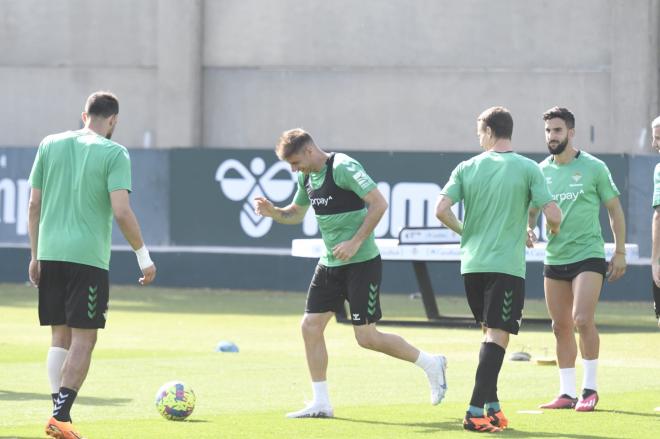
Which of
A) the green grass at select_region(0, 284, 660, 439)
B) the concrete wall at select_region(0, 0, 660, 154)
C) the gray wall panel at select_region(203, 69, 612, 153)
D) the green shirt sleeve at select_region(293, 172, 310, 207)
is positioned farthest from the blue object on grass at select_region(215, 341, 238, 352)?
the concrete wall at select_region(0, 0, 660, 154)

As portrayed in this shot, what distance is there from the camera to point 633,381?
44.4 ft

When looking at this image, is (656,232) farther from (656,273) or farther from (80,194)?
(80,194)

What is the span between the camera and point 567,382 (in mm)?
11438

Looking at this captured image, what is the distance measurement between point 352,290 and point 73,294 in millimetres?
2119

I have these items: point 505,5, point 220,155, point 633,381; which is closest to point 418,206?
point 220,155

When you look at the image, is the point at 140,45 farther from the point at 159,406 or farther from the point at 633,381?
the point at 159,406

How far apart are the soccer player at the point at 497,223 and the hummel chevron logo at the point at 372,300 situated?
0.84 meters

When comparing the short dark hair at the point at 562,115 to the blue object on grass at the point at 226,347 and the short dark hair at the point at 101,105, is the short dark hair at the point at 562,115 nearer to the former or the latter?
the short dark hair at the point at 101,105

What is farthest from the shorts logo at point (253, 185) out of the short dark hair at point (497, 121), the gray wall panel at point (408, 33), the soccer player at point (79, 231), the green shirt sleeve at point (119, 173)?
the green shirt sleeve at point (119, 173)

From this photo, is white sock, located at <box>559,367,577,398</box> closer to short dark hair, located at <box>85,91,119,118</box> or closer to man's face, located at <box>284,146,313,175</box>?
man's face, located at <box>284,146,313,175</box>

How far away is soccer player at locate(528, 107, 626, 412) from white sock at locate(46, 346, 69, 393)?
3.58 m

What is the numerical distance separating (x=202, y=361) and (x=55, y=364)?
5439mm

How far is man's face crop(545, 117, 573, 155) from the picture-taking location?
11.3 meters

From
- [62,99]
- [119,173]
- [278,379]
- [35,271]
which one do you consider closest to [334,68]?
[62,99]
